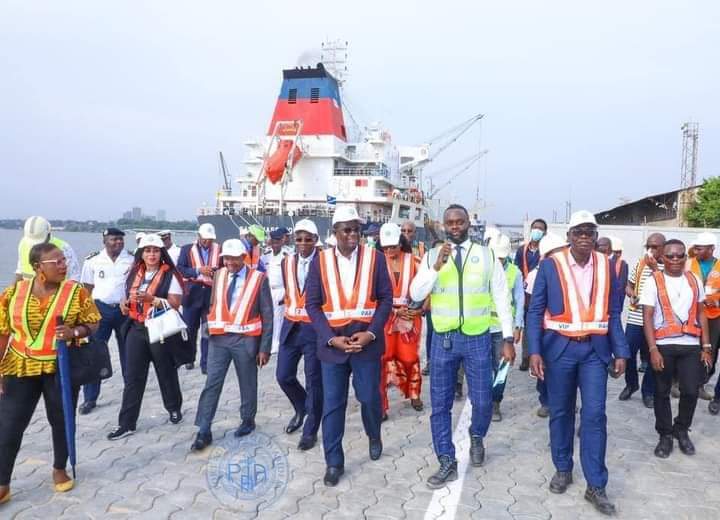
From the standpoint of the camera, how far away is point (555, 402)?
372cm

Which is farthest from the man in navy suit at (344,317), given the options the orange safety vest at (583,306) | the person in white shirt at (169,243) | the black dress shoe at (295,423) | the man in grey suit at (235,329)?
the person in white shirt at (169,243)

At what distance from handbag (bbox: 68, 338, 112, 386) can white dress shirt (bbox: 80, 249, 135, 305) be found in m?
1.64

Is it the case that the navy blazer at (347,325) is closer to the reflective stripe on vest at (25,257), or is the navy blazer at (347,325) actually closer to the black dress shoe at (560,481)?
the black dress shoe at (560,481)

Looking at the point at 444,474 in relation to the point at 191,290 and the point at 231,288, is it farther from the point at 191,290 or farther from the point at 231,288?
the point at 191,290

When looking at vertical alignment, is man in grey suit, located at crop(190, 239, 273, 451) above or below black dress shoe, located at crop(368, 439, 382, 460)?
above

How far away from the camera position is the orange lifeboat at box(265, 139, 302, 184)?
28.1 metres

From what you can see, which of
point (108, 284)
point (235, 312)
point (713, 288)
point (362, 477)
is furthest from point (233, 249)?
point (713, 288)

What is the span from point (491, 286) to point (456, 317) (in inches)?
15.7

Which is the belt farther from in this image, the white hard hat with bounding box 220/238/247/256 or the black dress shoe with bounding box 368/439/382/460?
the white hard hat with bounding box 220/238/247/256

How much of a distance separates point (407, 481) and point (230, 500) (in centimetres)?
125

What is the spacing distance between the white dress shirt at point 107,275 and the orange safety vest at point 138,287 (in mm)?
579

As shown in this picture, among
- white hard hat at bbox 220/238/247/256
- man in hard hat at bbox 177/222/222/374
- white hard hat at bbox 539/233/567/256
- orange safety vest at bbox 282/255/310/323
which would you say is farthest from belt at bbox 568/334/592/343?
man in hard hat at bbox 177/222/222/374

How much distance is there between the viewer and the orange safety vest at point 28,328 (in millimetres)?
3500

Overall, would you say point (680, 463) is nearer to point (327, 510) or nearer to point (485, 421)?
point (485, 421)
